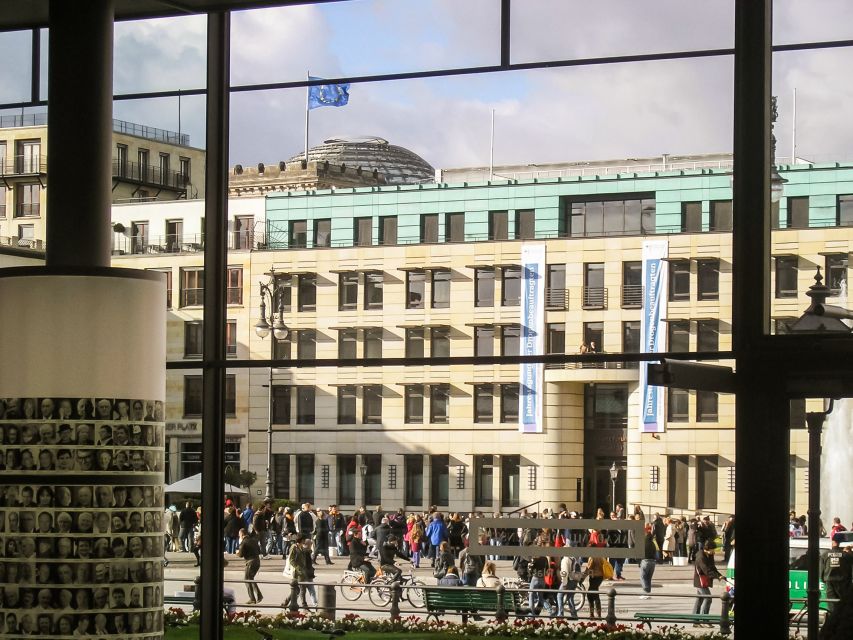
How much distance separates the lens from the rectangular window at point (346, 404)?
14109 mm

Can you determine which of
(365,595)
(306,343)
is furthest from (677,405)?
(306,343)

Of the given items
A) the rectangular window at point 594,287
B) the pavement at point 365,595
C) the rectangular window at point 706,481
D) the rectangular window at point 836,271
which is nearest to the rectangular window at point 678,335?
the rectangular window at point 594,287

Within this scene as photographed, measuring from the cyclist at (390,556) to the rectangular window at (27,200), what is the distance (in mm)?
Result: 5200

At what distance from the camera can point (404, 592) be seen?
47.0ft

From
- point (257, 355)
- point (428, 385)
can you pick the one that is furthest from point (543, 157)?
point (428, 385)

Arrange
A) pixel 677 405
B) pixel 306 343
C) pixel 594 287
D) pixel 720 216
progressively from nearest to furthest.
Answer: pixel 720 216 < pixel 306 343 < pixel 677 405 < pixel 594 287

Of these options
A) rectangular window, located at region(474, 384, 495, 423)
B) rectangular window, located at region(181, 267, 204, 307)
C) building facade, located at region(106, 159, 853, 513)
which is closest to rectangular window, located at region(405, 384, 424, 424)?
building facade, located at region(106, 159, 853, 513)

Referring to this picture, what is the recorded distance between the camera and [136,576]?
8.48 metres

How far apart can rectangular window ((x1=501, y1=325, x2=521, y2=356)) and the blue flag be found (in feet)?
9.26

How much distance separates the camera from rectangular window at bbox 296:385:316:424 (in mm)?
12542

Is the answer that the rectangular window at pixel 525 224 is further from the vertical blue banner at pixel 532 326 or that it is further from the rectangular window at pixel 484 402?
the rectangular window at pixel 484 402

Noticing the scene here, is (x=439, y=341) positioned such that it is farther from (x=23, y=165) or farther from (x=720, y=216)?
(x=23, y=165)

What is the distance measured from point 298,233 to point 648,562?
12.2 ft

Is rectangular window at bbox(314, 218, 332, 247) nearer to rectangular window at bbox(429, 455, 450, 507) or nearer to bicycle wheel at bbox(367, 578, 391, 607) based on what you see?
bicycle wheel at bbox(367, 578, 391, 607)
